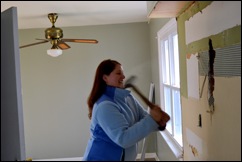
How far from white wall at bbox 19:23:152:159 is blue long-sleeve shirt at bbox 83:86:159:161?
2.61 meters

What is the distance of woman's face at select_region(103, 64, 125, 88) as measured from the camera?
117 cm

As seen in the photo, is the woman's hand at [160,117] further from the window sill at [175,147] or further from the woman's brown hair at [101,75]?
the window sill at [175,147]

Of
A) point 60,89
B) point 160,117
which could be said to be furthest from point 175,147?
point 60,89

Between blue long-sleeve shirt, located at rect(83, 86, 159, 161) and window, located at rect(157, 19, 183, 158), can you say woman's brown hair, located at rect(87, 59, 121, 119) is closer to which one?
blue long-sleeve shirt, located at rect(83, 86, 159, 161)

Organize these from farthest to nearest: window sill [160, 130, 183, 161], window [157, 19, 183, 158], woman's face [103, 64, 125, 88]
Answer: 1. window [157, 19, 183, 158]
2. window sill [160, 130, 183, 161]
3. woman's face [103, 64, 125, 88]

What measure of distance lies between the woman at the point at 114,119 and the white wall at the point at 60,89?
2.62 meters

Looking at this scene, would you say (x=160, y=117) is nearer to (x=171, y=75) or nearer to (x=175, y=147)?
(x=175, y=147)

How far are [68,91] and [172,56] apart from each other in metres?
1.86

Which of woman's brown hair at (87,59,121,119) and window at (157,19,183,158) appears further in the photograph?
window at (157,19,183,158)

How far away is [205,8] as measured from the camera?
1.20 metres

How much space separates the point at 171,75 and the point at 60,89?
1856 millimetres

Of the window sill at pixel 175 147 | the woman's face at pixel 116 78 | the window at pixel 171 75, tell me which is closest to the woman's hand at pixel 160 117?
the woman's face at pixel 116 78

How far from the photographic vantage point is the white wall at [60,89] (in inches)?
151

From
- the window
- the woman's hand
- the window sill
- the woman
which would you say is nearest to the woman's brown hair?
the woman
